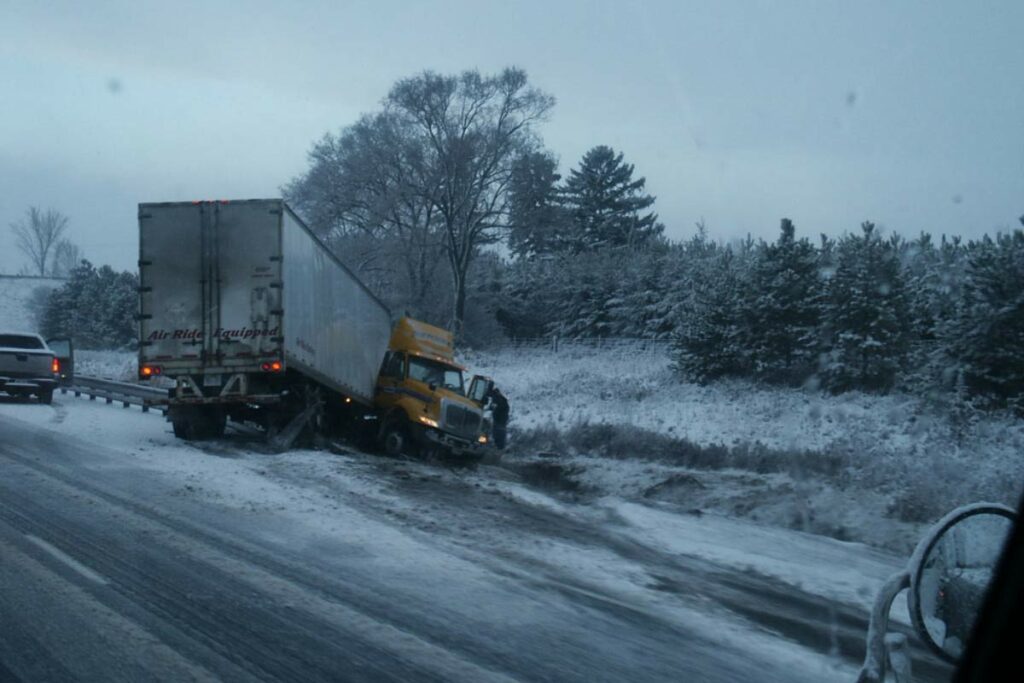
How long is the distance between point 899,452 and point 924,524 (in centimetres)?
502

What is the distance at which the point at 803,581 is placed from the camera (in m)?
9.49

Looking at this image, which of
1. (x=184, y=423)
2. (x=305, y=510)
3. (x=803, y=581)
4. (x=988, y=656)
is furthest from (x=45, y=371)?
(x=988, y=656)

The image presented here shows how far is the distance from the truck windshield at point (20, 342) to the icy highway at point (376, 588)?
13.6 metres

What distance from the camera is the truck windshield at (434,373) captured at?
20516 millimetres

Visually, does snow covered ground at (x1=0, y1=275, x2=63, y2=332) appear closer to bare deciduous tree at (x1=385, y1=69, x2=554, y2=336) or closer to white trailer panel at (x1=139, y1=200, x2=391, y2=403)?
bare deciduous tree at (x1=385, y1=69, x2=554, y2=336)

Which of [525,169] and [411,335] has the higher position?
→ [525,169]

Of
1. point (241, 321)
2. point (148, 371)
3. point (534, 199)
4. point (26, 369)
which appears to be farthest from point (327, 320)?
point (534, 199)

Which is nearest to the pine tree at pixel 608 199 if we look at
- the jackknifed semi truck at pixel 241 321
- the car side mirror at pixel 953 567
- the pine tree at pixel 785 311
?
the pine tree at pixel 785 311

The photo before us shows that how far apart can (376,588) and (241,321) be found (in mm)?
9882

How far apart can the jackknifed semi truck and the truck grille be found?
0.08ft

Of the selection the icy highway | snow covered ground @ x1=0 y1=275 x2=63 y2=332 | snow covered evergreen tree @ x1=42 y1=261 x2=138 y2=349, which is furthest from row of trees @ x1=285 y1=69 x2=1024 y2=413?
snow covered ground @ x1=0 y1=275 x2=63 y2=332

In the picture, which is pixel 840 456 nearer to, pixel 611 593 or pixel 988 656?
pixel 611 593

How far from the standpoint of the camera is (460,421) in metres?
19.4

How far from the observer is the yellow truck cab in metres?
19.3
